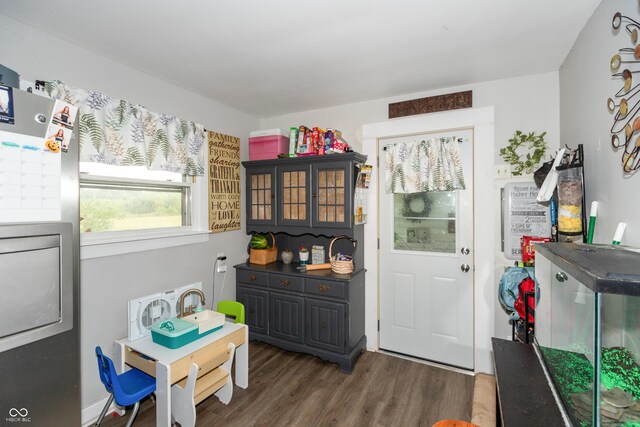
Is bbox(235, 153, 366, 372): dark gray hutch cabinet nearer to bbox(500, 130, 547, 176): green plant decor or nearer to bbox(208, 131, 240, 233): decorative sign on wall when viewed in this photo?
bbox(208, 131, 240, 233): decorative sign on wall

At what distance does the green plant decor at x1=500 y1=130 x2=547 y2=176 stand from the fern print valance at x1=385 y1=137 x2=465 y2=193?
0.38 m

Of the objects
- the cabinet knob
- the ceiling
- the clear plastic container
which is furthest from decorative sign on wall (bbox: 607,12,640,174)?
the cabinet knob

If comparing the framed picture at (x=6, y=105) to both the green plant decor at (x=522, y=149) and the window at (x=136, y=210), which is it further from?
the green plant decor at (x=522, y=149)

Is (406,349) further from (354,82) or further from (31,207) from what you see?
(31,207)

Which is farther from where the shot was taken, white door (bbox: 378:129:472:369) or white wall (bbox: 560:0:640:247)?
white door (bbox: 378:129:472:369)

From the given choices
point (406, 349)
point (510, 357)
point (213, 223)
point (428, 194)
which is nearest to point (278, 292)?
point (213, 223)

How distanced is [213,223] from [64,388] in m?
1.80

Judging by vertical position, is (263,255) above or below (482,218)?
below

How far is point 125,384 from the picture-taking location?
73.9 inches

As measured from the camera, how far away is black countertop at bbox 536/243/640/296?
69cm

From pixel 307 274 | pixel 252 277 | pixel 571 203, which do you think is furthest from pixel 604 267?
pixel 252 277

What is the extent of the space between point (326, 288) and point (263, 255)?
2.77 ft

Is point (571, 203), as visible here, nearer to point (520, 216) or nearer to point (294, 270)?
point (520, 216)

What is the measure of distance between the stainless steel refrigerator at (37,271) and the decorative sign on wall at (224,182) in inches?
64.3
